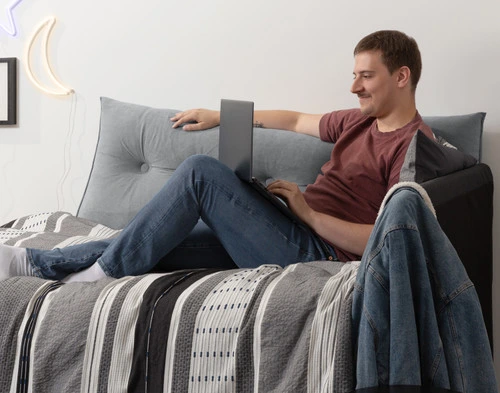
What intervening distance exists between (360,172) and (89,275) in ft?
2.63

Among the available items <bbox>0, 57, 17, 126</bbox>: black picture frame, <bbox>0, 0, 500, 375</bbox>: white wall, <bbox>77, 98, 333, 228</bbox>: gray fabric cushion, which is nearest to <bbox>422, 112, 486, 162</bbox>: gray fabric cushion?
<bbox>0, 0, 500, 375</bbox>: white wall

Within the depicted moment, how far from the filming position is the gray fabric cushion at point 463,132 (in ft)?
7.84

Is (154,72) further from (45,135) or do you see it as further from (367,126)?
(367,126)

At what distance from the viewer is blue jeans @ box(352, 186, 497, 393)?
1359 mm

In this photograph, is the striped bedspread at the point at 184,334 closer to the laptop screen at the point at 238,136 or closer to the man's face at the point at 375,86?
the laptop screen at the point at 238,136

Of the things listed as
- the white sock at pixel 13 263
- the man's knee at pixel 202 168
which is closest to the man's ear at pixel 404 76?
the man's knee at pixel 202 168

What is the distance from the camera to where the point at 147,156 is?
105 inches

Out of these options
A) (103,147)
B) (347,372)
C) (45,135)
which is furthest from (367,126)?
(45,135)

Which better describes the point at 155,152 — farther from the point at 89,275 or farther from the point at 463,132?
the point at 463,132

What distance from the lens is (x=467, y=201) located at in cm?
A: 199

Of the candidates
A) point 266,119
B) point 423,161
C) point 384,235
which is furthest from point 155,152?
point 384,235

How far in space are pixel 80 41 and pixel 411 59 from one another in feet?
4.58

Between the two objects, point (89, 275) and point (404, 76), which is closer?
point (89, 275)

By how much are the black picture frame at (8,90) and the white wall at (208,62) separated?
0.03m
